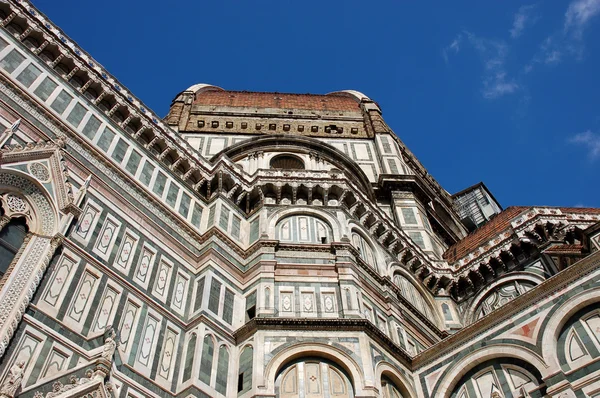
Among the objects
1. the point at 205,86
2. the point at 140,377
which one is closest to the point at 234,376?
the point at 140,377

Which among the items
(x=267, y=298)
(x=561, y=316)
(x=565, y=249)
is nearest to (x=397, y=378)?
(x=267, y=298)

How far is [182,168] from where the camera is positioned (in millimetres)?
16219

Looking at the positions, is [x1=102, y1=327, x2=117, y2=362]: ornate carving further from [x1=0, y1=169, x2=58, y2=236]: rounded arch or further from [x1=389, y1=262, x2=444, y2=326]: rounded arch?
[x1=389, y1=262, x2=444, y2=326]: rounded arch

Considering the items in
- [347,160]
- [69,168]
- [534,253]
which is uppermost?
[347,160]

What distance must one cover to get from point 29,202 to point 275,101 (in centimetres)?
2252

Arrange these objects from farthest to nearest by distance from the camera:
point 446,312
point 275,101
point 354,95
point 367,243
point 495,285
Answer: point 354,95 → point 275,101 → point 495,285 → point 446,312 → point 367,243

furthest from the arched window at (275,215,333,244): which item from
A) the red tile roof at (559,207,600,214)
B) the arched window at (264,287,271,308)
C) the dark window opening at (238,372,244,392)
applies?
the red tile roof at (559,207,600,214)

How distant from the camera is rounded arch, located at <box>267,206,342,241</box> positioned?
1529cm

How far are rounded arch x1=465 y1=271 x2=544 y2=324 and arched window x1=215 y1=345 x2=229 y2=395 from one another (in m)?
9.50

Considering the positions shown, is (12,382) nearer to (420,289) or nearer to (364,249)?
(364,249)

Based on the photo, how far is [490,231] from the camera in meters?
22.3

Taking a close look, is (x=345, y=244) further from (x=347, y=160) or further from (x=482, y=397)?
(x=347, y=160)

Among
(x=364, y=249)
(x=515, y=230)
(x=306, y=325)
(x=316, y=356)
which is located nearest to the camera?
(x=316, y=356)

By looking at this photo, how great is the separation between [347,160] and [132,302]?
1217 centimetres
